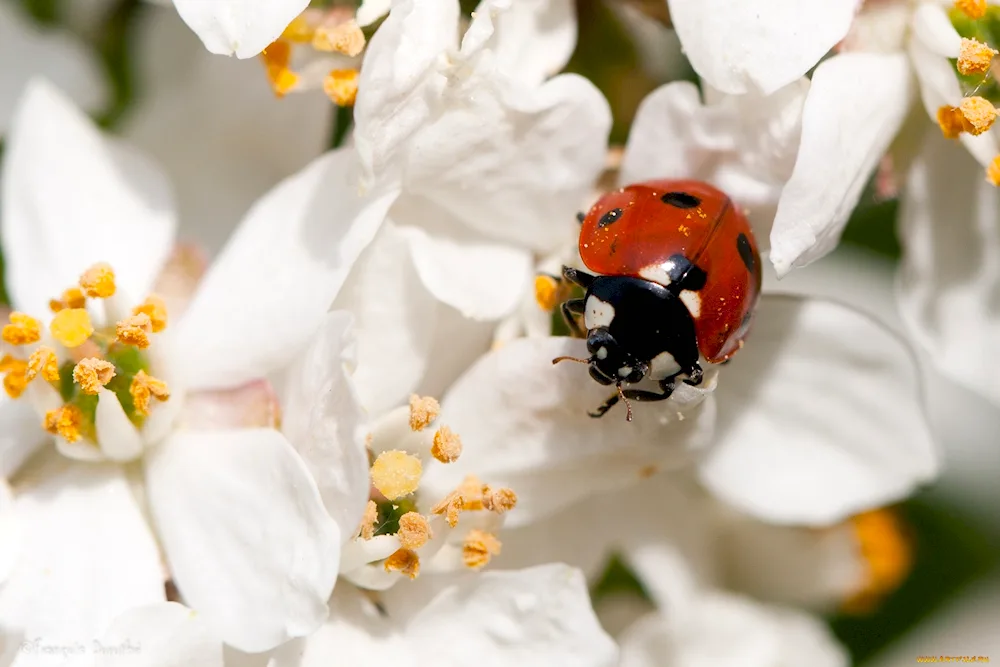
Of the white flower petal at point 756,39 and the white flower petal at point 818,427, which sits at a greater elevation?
the white flower petal at point 756,39

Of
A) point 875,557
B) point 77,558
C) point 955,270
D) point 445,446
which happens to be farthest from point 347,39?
point 875,557

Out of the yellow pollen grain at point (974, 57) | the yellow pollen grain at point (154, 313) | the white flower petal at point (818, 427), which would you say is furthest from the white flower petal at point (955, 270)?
the yellow pollen grain at point (154, 313)

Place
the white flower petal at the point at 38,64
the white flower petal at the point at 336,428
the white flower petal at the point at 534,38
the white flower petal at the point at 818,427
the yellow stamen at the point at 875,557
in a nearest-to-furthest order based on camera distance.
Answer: the white flower petal at the point at 336,428 → the white flower petal at the point at 534,38 → the white flower petal at the point at 818,427 → the white flower petal at the point at 38,64 → the yellow stamen at the point at 875,557

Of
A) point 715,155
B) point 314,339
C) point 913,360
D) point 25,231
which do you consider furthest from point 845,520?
point 25,231

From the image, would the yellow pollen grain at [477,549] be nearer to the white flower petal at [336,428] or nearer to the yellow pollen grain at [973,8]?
the white flower petal at [336,428]

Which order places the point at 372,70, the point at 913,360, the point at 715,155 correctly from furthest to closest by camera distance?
the point at 913,360
the point at 715,155
the point at 372,70

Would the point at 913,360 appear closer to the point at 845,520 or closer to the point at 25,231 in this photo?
the point at 845,520

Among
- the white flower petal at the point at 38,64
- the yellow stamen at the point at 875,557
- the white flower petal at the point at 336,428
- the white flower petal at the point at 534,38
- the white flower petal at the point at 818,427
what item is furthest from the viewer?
the yellow stamen at the point at 875,557
